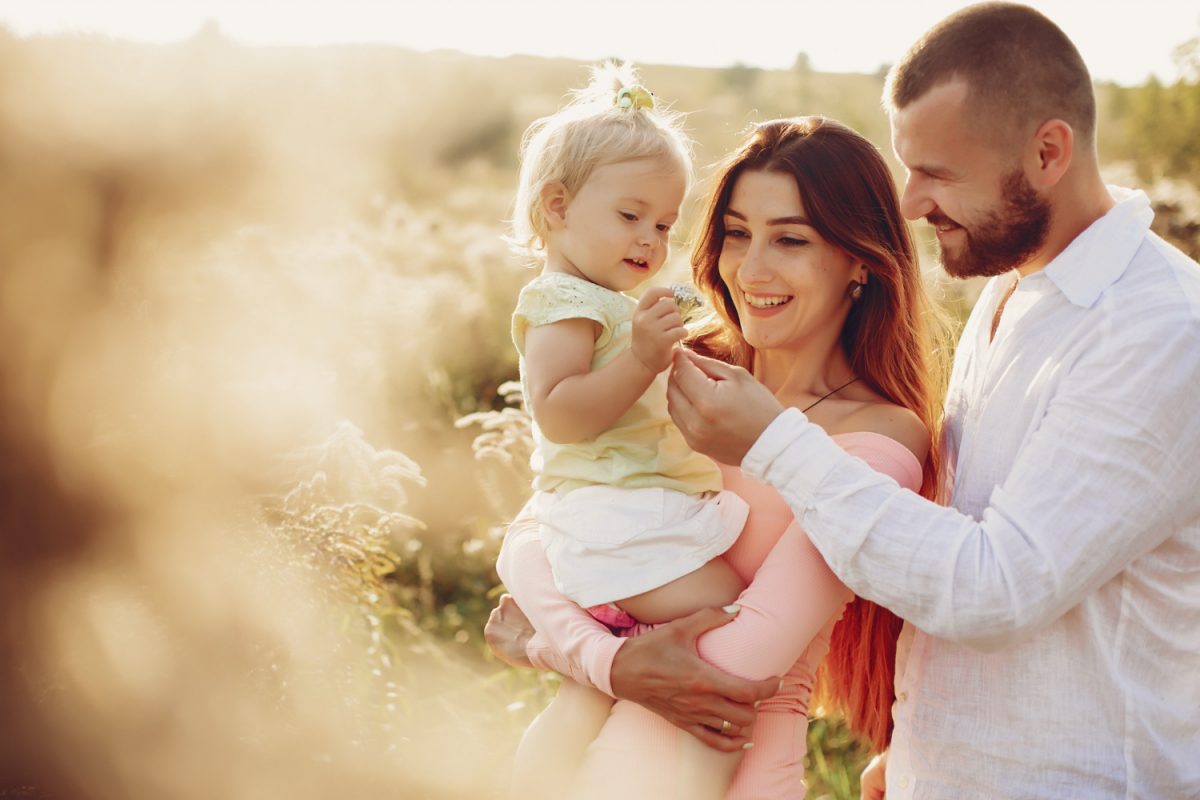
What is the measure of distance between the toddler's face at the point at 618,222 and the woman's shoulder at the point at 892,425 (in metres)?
0.64

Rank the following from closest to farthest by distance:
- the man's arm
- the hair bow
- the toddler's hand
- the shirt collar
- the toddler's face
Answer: the man's arm < the shirt collar < the toddler's hand < the toddler's face < the hair bow

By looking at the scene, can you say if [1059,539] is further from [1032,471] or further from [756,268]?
[756,268]

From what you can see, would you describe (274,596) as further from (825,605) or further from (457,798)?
(825,605)

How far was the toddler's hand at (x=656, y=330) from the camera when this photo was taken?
247cm

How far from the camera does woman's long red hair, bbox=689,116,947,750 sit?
2.91 metres

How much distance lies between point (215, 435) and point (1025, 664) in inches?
112

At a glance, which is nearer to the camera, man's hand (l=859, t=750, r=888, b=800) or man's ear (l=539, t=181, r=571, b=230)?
man's ear (l=539, t=181, r=571, b=230)

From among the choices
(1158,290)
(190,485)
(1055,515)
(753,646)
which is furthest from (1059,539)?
(190,485)

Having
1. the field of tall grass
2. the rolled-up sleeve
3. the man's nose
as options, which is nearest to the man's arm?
the rolled-up sleeve

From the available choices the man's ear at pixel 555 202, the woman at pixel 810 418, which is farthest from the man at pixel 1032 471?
the man's ear at pixel 555 202

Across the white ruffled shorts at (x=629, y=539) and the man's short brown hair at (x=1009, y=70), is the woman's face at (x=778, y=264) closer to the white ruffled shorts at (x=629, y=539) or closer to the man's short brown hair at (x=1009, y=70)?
the man's short brown hair at (x=1009, y=70)

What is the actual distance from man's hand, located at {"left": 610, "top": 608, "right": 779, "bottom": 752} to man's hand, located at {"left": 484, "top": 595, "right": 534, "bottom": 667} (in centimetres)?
50

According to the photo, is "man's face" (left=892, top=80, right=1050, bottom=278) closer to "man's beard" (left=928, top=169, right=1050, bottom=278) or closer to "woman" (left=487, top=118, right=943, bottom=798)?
"man's beard" (left=928, top=169, right=1050, bottom=278)

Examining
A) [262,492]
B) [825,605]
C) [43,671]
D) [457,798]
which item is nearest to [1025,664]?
[825,605]
